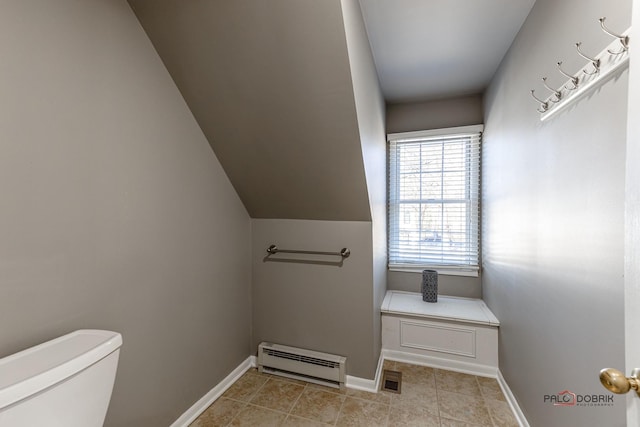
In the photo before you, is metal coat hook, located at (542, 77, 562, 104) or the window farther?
the window

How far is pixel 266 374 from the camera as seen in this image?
2109 millimetres

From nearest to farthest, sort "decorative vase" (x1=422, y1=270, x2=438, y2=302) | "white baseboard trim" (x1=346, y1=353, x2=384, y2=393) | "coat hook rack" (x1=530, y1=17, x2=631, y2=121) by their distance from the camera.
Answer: "coat hook rack" (x1=530, y1=17, x2=631, y2=121) < "white baseboard trim" (x1=346, y1=353, x2=384, y2=393) < "decorative vase" (x1=422, y1=270, x2=438, y2=302)

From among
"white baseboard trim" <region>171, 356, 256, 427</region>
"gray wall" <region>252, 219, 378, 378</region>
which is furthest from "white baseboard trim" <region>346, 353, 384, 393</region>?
"white baseboard trim" <region>171, 356, 256, 427</region>

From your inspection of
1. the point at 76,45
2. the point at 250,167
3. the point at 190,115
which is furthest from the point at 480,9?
the point at 76,45

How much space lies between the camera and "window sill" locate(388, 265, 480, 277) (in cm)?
260

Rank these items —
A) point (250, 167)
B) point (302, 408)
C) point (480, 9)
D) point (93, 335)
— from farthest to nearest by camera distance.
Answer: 1. point (250, 167)
2. point (302, 408)
3. point (480, 9)
4. point (93, 335)

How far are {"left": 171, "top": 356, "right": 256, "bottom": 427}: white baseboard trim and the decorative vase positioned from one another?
5.27 feet

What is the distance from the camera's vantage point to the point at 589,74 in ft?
3.34

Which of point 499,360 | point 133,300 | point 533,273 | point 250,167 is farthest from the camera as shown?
point 499,360

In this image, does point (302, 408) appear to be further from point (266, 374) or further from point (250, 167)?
point (250, 167)

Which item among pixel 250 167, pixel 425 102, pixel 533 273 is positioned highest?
pixel 425 102

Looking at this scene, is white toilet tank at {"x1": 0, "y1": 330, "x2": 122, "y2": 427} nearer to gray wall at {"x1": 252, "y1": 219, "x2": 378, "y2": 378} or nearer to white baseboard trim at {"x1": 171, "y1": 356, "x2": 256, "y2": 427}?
white baseboard trim at {"x1": 171, "y1": 356, "x2": 256, "y2": 427}

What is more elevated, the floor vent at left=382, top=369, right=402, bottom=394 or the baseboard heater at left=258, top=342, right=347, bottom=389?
the baseboard heater at left=258, top=342, right=347, bottom=389

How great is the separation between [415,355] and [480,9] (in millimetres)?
2477
